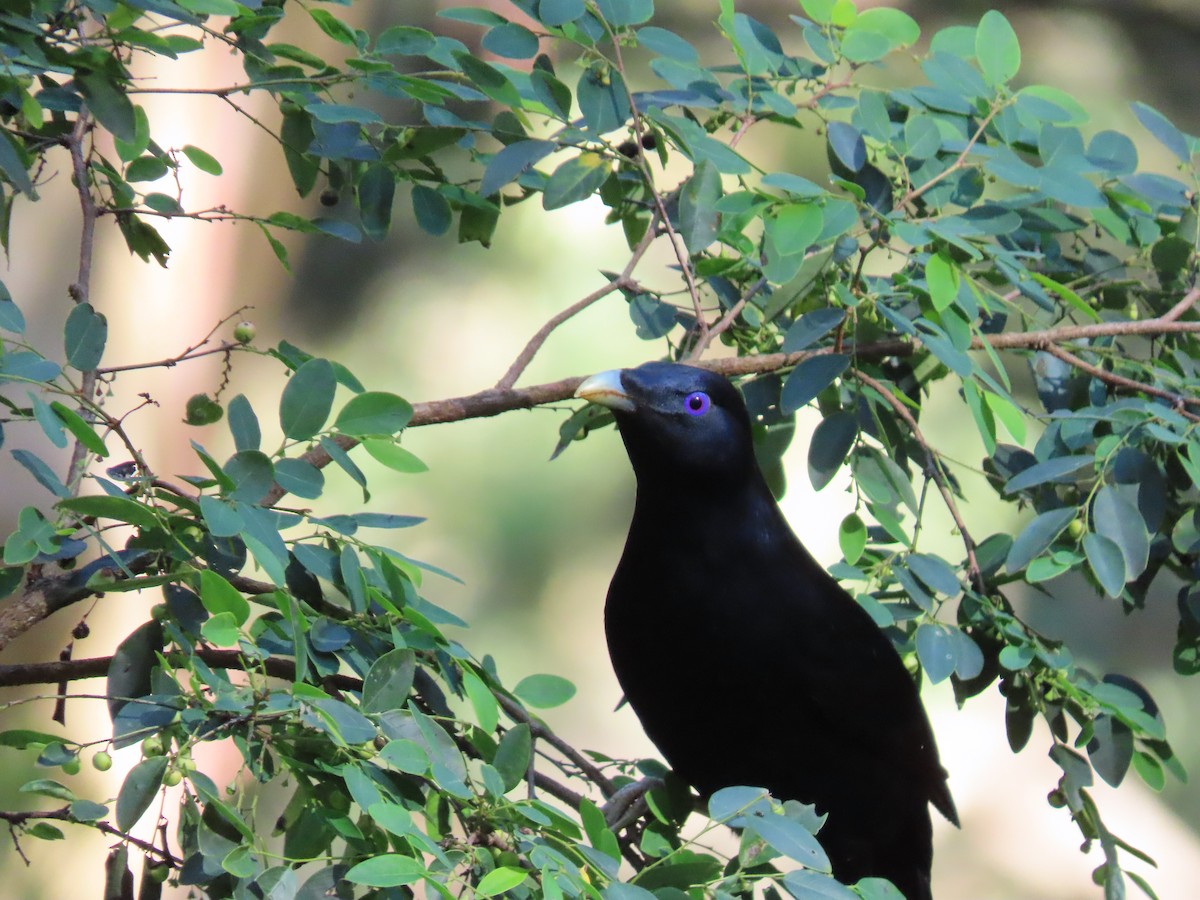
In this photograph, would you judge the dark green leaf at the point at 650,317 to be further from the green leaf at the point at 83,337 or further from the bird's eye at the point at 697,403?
the green leaf at the point at 83,337

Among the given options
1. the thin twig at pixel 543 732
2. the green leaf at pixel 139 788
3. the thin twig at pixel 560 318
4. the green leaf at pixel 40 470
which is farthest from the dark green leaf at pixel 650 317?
the green leaf at pixel 139 788

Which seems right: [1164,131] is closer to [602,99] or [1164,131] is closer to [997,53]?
[997,53]

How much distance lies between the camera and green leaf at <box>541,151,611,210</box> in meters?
1.67

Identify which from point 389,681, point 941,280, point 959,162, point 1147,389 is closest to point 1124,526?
point 1147,389

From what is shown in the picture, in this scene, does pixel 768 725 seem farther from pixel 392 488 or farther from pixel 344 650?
pixel 392 488

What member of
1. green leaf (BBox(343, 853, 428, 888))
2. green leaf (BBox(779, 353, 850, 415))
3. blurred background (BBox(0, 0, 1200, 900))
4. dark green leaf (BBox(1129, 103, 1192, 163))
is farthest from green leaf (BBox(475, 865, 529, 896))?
blurred background (BBox(0, 0, 1200, 900))

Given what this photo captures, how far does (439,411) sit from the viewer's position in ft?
5.65

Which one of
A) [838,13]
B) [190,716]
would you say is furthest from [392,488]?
[190,716]

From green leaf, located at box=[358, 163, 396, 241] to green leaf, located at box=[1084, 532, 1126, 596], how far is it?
3.71 feet

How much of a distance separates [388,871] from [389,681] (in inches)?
8.4

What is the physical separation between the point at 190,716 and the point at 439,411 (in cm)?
76

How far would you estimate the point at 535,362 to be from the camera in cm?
516

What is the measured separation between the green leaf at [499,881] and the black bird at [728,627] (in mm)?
1045

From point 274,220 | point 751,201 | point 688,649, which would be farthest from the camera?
point 688,649
